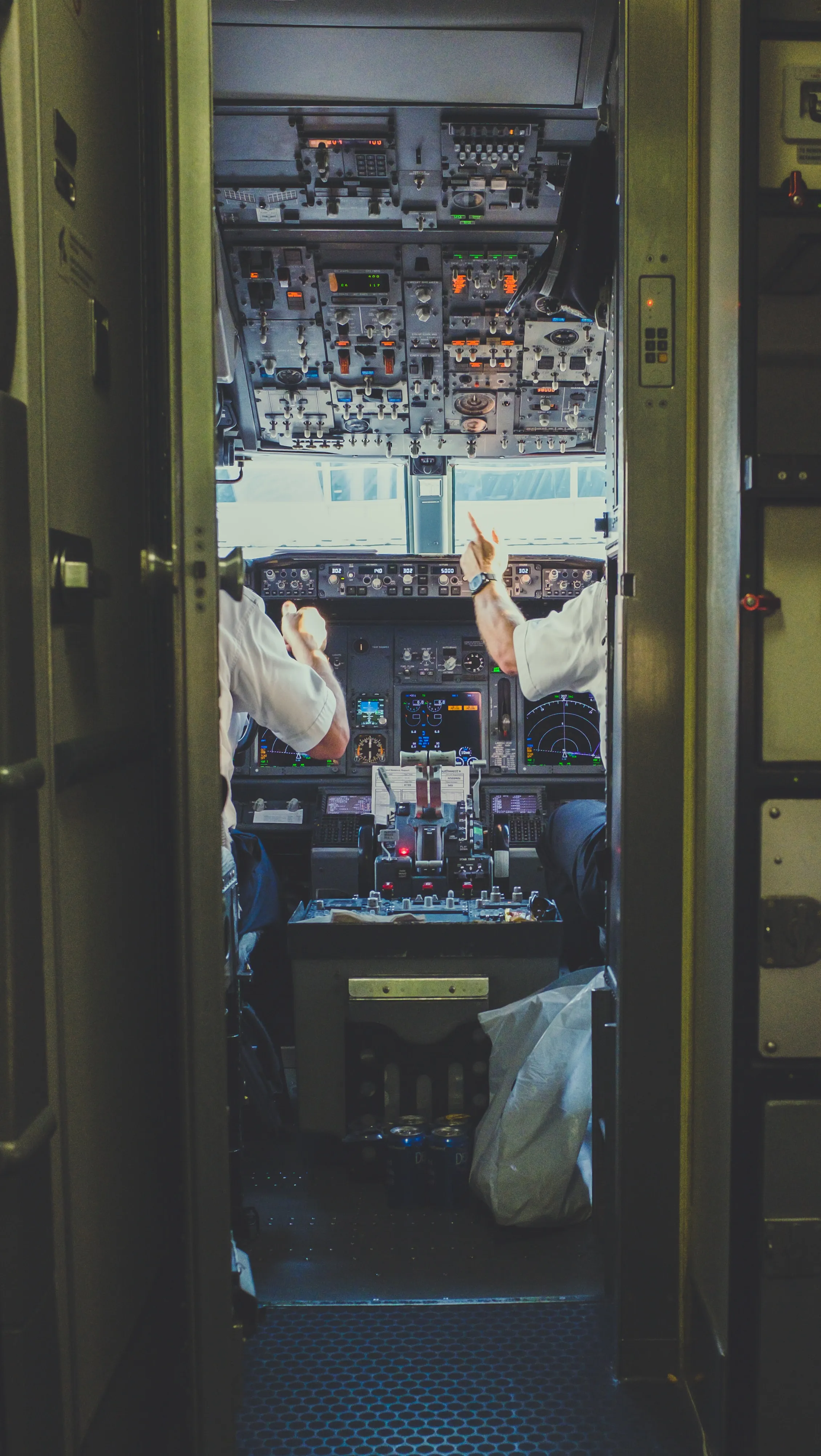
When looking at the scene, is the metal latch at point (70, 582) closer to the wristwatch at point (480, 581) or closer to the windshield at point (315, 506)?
the wristwatch at point (480, 581)

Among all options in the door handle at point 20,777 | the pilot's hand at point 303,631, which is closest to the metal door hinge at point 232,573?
the door handle at point 20,777

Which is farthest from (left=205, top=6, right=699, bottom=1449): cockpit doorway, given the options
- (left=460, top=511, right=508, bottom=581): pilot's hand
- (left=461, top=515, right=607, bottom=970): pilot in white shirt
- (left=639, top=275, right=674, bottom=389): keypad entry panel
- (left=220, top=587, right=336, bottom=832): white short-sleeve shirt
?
(left=460, top=511, right=508, bottom=581): pilot's hand

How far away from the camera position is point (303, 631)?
11.2 feet

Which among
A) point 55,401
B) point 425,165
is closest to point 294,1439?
point 55,401

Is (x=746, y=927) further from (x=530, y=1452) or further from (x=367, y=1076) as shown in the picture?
(x=367, y=1076)

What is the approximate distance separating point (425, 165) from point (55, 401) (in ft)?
6.65

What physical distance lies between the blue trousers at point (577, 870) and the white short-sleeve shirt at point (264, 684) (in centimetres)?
84

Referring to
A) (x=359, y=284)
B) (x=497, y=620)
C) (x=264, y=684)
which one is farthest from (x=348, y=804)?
(x=359, y=284)

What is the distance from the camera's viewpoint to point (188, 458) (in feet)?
4.48

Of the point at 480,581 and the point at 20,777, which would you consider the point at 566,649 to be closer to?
the point at 480,581

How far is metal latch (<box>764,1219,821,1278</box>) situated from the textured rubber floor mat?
0.36 meters

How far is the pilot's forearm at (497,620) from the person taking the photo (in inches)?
124

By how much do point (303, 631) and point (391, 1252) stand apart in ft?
6.16

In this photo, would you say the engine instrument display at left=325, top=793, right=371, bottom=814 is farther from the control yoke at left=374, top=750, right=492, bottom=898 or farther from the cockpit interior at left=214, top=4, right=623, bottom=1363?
the control yoke at left=374, top=750, right=492, bottom=898
